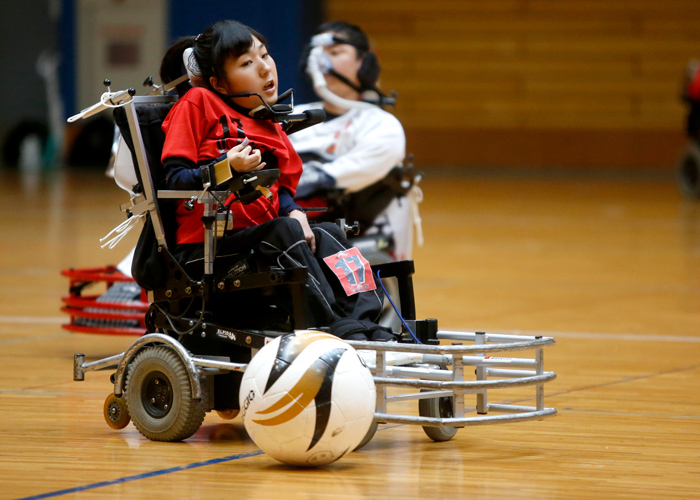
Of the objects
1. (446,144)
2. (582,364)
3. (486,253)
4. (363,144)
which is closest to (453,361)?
(582,364)

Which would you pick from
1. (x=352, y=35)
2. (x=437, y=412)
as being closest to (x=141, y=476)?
(x=437, y=412)

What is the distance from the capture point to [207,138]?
3676 millimetres

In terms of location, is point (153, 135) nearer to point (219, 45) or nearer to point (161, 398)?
point (219, 45)

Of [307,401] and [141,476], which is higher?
[307,401]

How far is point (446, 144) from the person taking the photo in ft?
75.6

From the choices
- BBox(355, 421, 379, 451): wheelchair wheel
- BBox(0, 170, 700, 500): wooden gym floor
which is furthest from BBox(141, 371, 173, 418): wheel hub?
BBox(355, 421, 379, 451): wheelchair wheel

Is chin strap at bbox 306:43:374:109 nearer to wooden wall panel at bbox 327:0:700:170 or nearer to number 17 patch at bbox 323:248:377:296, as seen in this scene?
number 17 patch at bbox 323:248:377:296

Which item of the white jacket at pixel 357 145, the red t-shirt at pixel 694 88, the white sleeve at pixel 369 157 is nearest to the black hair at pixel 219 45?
the white jacket at pixel 357 145

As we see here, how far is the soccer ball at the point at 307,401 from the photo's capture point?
120 inches

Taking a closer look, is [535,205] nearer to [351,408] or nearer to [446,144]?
[446,144]

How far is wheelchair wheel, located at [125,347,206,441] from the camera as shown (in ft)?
11.2

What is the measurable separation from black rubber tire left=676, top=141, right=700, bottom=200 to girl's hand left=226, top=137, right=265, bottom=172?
12.2m

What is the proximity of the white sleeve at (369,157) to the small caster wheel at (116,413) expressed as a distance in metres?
2.41

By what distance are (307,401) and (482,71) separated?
799 inches
